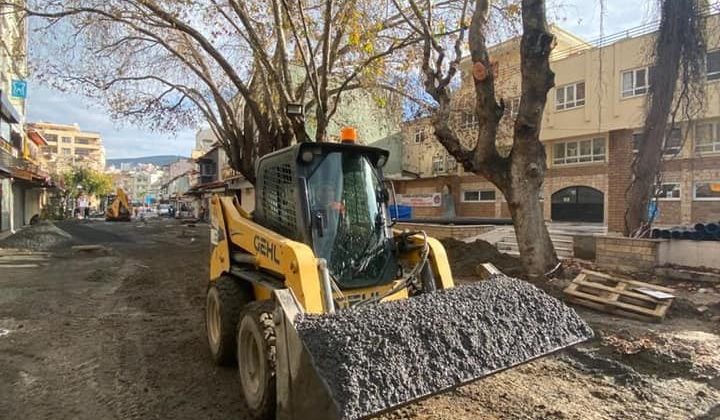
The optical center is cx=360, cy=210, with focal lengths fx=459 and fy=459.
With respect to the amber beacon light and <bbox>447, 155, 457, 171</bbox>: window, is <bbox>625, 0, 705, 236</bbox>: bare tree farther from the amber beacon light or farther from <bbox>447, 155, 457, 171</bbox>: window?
<bbox>447, 155, 457, 171</bbox>: window

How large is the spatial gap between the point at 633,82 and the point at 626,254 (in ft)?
47.5

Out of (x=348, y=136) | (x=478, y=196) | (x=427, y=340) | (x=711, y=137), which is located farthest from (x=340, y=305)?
(x=478, y=196)

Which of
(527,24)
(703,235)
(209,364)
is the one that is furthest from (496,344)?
(703,235)

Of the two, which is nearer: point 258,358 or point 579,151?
point 258,358

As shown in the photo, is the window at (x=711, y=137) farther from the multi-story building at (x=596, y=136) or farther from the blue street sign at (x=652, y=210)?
the blue street sign at (x=652, y=210)

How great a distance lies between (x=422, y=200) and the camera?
98.6ft

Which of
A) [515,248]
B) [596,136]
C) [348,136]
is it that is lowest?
[515,248]

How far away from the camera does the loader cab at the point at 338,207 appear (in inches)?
155

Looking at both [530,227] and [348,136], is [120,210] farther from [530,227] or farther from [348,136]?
[348,136]

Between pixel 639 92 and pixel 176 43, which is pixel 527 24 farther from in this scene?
pixel 639 92

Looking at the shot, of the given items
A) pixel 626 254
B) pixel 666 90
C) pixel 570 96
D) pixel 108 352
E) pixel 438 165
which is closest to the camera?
pixel 108 352

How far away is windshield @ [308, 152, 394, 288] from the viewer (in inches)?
156

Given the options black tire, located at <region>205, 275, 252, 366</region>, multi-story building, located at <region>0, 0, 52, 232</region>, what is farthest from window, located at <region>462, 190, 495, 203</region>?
black tire, located at <region>205, 275, 252, 366</region>

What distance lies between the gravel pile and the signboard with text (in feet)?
59.6
